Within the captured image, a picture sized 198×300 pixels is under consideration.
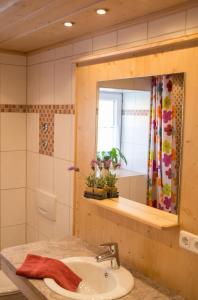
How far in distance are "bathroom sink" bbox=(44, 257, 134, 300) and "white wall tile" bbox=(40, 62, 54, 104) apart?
1294 mm

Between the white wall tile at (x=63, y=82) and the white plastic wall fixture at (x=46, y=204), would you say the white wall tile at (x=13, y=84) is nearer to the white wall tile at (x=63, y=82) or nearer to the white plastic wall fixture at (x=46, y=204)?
the white wall tile at (x=63, y=82)

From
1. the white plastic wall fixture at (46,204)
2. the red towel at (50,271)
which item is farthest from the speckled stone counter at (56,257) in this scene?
the white plastic wall fixture at (46,204)

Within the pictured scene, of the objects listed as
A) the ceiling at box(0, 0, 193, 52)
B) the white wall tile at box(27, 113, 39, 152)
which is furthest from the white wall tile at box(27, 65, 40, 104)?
the ceiling at box(0, 0, 193, 52)

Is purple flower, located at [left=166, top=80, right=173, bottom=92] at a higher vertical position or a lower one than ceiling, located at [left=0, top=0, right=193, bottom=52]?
lower

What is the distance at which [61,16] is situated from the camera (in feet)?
6.47

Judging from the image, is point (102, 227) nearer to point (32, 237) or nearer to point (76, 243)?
point (76, 243)

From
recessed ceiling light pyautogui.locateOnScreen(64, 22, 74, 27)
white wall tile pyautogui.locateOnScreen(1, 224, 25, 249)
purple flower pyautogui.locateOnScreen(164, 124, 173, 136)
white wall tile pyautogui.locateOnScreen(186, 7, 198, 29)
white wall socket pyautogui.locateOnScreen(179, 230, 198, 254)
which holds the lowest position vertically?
white wall tile pyautogui.locateOnScreen(1, 224, 25, 249)

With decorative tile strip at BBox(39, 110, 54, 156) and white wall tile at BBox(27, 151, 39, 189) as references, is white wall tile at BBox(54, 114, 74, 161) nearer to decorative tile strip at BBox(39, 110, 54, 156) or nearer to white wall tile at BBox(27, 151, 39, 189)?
decorative tile strip at BBox(39, 110, 54, 156)

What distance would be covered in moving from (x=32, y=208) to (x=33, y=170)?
35cm

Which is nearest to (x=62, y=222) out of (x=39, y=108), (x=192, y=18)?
(x=39, y=108)

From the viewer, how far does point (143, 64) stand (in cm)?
188

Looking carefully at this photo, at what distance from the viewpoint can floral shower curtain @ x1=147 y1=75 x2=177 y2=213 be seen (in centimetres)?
179

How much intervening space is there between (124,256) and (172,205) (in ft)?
1.68

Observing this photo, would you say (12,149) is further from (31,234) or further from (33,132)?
(31,234)
